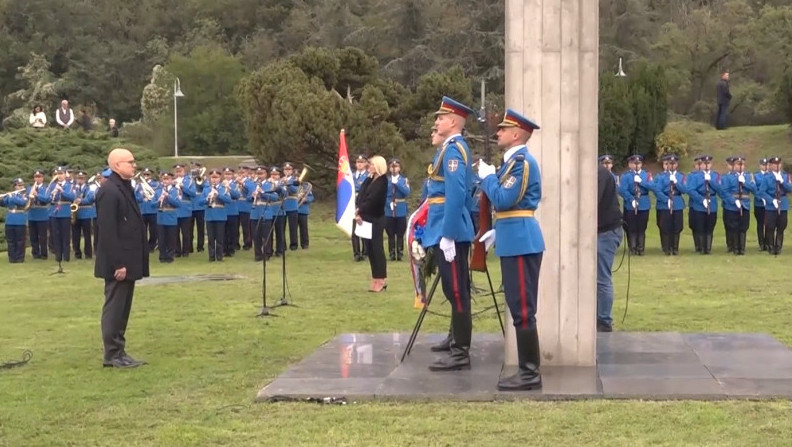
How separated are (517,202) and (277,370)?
254 cm

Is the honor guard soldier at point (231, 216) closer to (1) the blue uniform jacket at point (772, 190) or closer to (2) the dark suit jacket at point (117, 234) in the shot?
(1) the blue uniform jacket at point (772, 190)

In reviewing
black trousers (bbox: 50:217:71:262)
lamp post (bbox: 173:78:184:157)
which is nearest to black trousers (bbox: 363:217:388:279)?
black trousers (bbox: 50:217:71:262)

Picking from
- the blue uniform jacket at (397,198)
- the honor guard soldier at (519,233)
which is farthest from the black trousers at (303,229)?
the honor guard soldier at (519,233)

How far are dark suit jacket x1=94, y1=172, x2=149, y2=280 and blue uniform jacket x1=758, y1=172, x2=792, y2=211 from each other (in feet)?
44.4

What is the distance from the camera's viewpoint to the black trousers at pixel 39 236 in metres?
21.5

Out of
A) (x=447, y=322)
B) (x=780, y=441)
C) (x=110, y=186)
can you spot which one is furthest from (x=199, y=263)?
(x=780, y=441)

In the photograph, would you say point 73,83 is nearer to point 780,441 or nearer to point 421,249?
point 421,249

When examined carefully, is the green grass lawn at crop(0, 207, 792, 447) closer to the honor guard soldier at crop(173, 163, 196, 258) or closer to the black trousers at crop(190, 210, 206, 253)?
the honor guard soldier at crop(173, 163, 196, 258)

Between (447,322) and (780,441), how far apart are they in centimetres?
564

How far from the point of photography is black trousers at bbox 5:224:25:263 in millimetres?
21000

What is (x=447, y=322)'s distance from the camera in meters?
11.6

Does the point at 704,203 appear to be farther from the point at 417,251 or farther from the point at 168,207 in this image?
the point at 417,251

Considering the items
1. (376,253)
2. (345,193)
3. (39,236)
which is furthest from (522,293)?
(39,236)

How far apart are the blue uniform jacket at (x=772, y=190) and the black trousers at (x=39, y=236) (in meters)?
13.3
